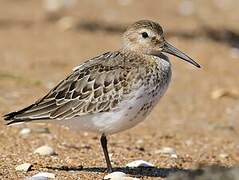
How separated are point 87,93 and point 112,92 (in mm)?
305

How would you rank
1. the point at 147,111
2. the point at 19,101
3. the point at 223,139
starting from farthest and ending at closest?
the point at 19,101, the point at 223,139, the point at 147,111

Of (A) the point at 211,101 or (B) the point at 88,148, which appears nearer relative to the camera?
(B) the point at 88,148

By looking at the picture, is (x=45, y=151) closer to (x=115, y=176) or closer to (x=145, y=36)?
(x=115, y=176)

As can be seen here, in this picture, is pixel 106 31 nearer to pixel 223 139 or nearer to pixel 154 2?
pixel 154 2

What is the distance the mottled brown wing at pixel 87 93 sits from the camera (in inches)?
284

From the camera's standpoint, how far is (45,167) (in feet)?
24.1

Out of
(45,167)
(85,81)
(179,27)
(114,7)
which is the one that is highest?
(114,7)

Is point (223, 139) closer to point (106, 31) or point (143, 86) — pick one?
point (143, 86)

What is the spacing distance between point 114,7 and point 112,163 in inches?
392

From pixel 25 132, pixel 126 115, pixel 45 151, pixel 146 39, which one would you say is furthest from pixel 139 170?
pixel 25 132

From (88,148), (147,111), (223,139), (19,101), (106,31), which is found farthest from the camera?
(106,31)

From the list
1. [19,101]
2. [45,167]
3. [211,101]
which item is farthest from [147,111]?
[211,101]

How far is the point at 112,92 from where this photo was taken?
7223 mm

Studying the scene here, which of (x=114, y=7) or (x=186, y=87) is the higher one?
(x=114, y=7)
